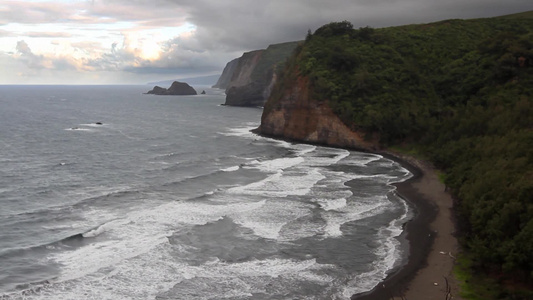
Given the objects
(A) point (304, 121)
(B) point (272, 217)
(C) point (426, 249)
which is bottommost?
(C) point (426, 249)

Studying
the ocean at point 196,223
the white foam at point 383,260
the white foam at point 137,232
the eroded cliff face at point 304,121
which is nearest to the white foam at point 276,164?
the ocean at point 196,223

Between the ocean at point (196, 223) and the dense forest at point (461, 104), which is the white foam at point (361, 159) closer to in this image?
the ocean at point (196, 223)

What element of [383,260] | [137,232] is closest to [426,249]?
[383,260]

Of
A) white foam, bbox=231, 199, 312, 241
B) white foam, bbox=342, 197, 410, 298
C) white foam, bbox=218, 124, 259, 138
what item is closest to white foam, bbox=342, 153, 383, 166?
white foam, bbox=231, 199, 312, 241

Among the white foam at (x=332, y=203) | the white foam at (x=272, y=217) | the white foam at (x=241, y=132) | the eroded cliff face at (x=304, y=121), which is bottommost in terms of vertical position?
the white foam at (x=272, y=217)

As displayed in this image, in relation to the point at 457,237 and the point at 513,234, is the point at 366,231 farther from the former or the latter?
the point at 513,234

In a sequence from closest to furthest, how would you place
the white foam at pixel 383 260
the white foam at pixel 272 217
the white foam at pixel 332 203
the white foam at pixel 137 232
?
the white foam at pixel 383 260 < the white foam at pixel 137 232 < the white foam at pixel 272 217 < the white foam at pixel 332 203

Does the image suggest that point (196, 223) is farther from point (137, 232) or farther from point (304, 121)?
point (304, 121)
